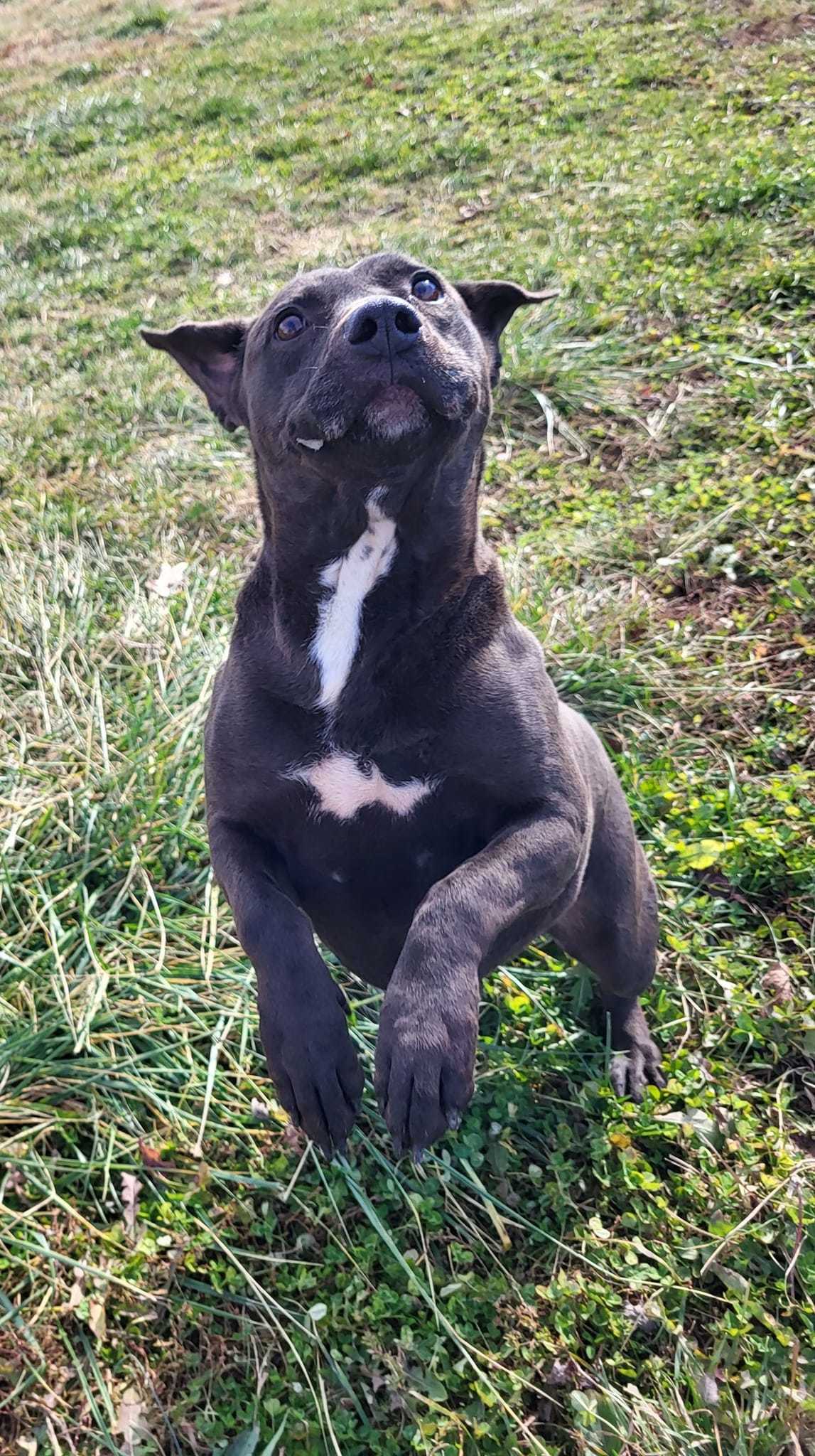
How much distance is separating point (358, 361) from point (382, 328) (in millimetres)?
86

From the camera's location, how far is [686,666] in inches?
180

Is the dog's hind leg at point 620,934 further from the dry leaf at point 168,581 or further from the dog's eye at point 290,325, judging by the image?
the dry leaf at point 168,581

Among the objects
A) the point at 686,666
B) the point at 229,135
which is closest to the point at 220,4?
the point at 229,135

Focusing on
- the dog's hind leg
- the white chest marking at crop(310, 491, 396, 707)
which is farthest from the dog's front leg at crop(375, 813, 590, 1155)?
the dog's hind leg

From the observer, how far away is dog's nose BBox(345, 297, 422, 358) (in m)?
2.38

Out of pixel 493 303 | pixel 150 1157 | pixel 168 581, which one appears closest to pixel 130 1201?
pixel 150 1157

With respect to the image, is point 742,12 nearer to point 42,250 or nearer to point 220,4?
point 42,250

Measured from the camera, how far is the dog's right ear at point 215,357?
3193mm

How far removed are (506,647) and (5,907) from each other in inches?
79.9

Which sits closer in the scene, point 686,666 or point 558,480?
point 686,666

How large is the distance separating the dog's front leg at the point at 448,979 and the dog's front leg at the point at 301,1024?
0.13m

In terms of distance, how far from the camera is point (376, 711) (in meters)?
2.68

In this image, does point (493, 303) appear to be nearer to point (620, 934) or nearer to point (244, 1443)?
point (620, 934)

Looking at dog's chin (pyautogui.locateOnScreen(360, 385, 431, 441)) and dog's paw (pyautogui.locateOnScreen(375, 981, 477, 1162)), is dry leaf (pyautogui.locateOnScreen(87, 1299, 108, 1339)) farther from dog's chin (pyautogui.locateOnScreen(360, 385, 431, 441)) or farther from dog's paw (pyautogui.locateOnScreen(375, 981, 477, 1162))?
dog's chin (pyautogui.locateOnScreen(360, 385, 431, 441))
